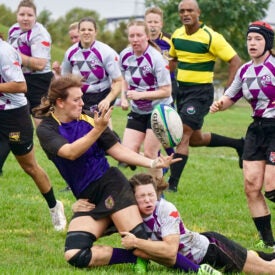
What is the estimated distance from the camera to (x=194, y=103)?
34.6ft

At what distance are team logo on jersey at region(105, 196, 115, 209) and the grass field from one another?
0.48m

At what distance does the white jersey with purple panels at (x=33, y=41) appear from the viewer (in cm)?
1031

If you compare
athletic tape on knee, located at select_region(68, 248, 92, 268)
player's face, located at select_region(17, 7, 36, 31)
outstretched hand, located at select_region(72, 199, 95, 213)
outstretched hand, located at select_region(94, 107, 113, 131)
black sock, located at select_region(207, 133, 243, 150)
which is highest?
player's face, located at select_region(17, 7, 36, 31)

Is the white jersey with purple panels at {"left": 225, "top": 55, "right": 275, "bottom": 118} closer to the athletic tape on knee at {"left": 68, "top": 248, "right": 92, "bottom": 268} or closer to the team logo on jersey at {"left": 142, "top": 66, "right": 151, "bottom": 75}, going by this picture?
the athletic tape on knee at {"left": 68, "top": 248, "right": 92, "bottom": 268}

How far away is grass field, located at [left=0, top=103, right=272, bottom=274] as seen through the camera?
655cm

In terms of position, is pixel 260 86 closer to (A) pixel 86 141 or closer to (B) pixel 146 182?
(B) pixel 146 182

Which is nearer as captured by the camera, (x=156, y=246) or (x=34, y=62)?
(x=156, y=246)

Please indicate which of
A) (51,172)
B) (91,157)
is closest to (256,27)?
(91,157)

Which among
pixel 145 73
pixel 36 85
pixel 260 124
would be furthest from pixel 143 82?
pixel 260 124

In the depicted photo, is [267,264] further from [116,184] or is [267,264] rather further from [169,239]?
[116,184]

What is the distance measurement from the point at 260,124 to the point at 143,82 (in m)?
2.96

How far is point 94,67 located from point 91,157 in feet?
12.9

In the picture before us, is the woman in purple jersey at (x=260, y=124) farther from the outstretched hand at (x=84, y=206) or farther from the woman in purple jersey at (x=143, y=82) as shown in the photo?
the woman in purple jersey at (x=143, y=82)

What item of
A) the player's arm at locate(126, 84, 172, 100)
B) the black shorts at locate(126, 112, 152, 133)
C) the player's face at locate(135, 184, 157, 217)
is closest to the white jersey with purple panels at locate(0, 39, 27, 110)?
the player's arm at locate(126, 84, 172, 100)
